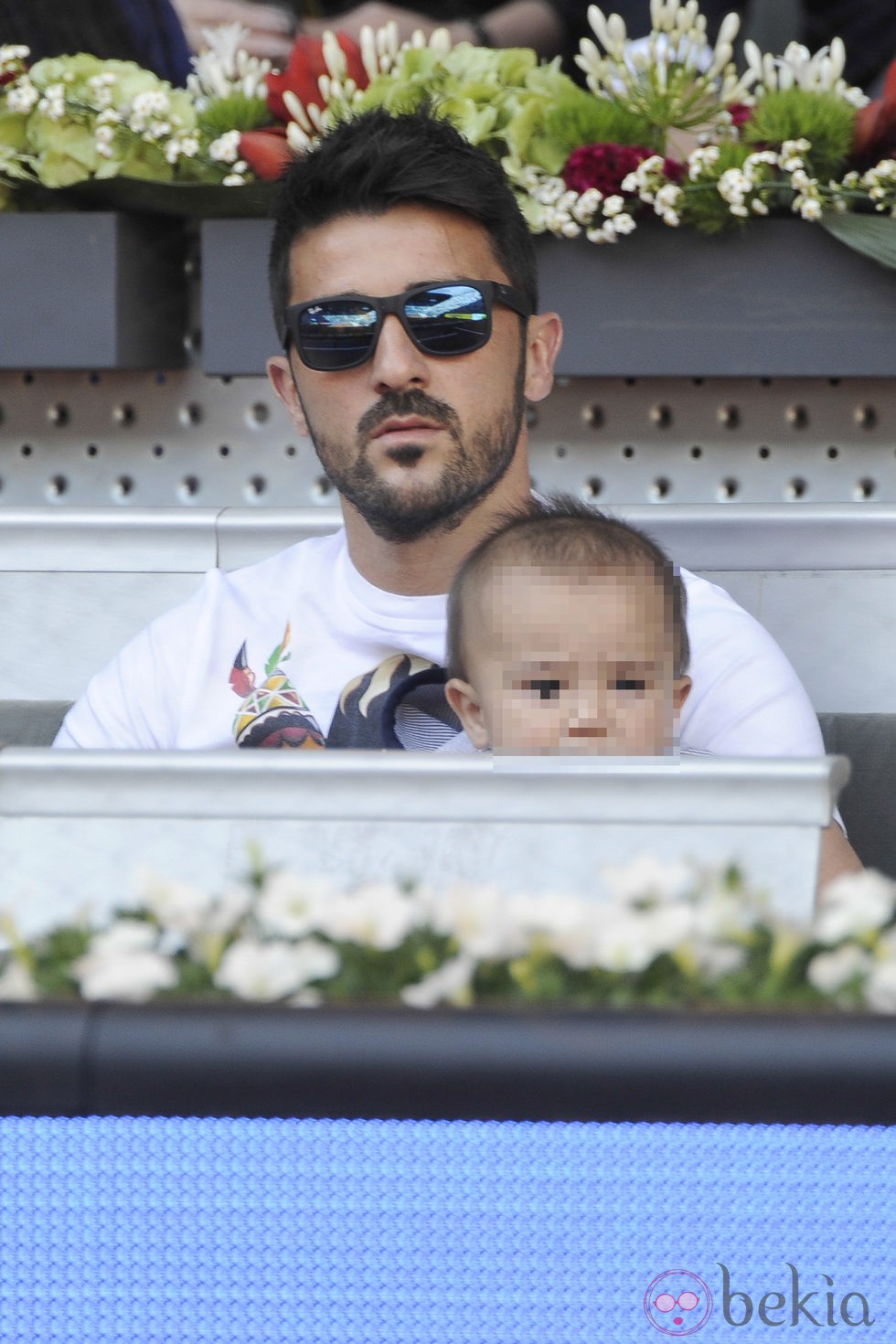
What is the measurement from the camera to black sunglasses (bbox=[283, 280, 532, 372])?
140cm

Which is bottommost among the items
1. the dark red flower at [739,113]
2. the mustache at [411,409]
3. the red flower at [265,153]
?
the mustache at [411,409]

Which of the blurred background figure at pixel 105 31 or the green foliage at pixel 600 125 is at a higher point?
the blurred background figure at pixel 105 31

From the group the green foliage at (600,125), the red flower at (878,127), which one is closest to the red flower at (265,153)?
the green foliage at (600,125)

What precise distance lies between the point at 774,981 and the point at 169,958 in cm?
22

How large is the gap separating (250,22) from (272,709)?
1.08 metres

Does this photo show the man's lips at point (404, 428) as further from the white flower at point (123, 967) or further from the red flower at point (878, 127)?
the white flower at point (123, 967)

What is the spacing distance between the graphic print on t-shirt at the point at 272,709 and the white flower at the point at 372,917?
0.78 m

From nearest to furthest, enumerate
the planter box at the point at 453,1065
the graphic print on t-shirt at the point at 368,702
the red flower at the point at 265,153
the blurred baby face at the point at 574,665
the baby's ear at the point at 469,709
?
the planter box at the point at 453,1065 → the blurred baby face at the point at 574,665 → the baby's ear at the point at 469,709 → the graphic print on t-shirt at the point at 368,702 → the red flower at the point at 265,153

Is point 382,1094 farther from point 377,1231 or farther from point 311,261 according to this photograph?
point 311,261

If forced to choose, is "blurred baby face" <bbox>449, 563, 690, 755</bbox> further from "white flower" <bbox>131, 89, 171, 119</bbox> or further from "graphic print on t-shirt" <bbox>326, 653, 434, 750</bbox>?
"white flower" <bbox>131, 89, 171, 119</bbox>

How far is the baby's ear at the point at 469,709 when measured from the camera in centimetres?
121

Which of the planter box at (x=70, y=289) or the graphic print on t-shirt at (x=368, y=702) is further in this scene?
the planter box at (x=70, y=289)

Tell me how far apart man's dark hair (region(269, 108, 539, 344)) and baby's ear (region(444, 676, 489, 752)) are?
46 cm

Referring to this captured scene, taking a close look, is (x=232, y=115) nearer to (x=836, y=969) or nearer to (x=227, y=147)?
(x=227, y=147)
